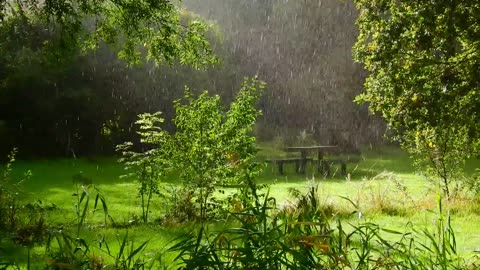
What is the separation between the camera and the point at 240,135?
9.35 metres

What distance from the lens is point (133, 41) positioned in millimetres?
8125

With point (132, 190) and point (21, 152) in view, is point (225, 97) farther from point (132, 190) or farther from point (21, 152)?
point (132, 190)

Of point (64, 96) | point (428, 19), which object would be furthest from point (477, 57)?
point (64, 96)

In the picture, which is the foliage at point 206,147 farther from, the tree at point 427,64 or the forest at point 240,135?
the tree at point 427,64

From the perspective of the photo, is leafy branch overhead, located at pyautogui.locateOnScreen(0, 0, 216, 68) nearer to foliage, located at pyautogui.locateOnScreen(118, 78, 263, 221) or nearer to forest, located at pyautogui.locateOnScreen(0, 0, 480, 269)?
forest, located at pyautogui.locateOnScreen(0, 0, 480, 269)

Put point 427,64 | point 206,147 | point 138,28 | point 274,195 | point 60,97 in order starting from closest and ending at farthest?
1. point 138,28
2. point 427,64
3. point 206,147
4. point 274,195
5. point 60,97

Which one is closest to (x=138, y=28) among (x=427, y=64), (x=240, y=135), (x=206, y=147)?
(x=206, y=147)

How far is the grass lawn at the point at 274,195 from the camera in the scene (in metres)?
7.84

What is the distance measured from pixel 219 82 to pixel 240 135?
16.7 m

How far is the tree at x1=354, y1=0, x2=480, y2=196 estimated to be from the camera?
8633 millimetres

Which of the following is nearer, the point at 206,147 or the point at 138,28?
the point at 138,28

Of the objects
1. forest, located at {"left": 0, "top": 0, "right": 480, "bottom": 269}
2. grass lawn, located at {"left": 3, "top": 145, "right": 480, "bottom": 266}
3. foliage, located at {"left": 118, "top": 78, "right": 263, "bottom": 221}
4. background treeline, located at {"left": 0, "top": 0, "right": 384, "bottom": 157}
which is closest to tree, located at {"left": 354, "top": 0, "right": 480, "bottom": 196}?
forest, located at {"left": 0, "top": 0, "right": 480, "bottom": 269}

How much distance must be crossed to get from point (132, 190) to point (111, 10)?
7.12 metres

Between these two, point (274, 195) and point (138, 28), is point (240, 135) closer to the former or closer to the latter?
point (138, 28)
